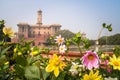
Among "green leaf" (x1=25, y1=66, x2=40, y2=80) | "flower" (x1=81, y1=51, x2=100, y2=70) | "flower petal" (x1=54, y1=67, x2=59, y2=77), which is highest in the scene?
"flower" (x1=81, y1=51, x2=100, y2=70)

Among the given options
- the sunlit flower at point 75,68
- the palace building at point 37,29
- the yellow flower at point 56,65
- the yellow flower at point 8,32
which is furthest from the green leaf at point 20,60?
the palace building at point 37,29

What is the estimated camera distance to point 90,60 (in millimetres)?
1011

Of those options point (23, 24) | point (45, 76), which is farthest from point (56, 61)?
point (23, 24)

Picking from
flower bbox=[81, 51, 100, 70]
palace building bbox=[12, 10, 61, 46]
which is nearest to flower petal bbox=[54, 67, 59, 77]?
flower bbox=[81, 51, 100, 70]

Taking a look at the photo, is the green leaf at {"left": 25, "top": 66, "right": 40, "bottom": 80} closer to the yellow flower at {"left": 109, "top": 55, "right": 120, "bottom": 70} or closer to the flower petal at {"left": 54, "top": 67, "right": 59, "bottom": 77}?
the flower petal at {"left": 54, "top": 67, "right": 59, "bottom": 77}

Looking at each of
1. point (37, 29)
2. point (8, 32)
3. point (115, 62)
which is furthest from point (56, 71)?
point (37, 29)

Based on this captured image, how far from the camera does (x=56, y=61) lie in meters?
0.92

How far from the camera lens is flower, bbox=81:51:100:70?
1.00 m

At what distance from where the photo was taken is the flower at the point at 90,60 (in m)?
1.00

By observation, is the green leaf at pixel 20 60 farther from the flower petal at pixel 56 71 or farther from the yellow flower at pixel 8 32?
the yellow flower at pixel 8 32

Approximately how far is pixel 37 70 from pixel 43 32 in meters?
81.9

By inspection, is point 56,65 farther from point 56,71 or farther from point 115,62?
point 115,62

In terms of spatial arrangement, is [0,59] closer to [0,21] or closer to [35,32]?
[0,21]

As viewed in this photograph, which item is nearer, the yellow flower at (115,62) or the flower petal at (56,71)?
the flower petal at (56,71)
